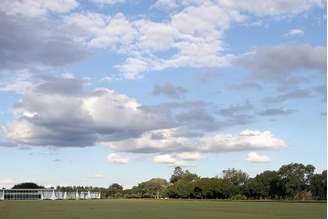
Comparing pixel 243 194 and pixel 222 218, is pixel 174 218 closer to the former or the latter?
pixel 222 218

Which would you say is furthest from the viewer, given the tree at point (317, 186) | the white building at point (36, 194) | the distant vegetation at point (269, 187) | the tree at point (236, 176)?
the white building at point (36, 194)

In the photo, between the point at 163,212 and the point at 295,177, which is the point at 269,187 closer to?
the point at 295,177

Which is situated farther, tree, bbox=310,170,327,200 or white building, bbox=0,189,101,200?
white building, bbox=0,189,101,200

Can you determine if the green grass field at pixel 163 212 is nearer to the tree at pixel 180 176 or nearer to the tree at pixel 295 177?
the tree at pixel 295 177

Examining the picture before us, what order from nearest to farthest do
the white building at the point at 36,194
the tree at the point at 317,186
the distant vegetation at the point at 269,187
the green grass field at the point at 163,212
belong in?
1. the green grass field at the point at 163,212
2. the tree at the point at 317,186
3. the distant vegetation at the point at 269,187
4. the white building at the point at 36,194

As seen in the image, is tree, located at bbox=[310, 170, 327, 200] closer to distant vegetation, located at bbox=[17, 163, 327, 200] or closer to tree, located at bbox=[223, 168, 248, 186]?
→ distant vegetation, located at bbox=[17, 163, 327, 200]

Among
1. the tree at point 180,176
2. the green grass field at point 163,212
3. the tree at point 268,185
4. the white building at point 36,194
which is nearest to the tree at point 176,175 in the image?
the tree at point 180,176

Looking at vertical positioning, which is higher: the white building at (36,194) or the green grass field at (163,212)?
the white building at (36,194)

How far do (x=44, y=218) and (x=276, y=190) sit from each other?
102460mm

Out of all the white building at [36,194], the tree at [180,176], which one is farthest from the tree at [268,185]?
the white building at [36,194]

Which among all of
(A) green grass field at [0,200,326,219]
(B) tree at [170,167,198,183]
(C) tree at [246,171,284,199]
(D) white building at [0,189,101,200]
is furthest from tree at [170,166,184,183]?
(A) green grass field at [0,200,326,219]

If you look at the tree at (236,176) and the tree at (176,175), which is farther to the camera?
the tree at (176,175)

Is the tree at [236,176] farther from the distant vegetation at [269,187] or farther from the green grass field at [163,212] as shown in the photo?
the green grass field at [163,212]

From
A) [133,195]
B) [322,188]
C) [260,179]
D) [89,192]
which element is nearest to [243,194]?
[260,179]
